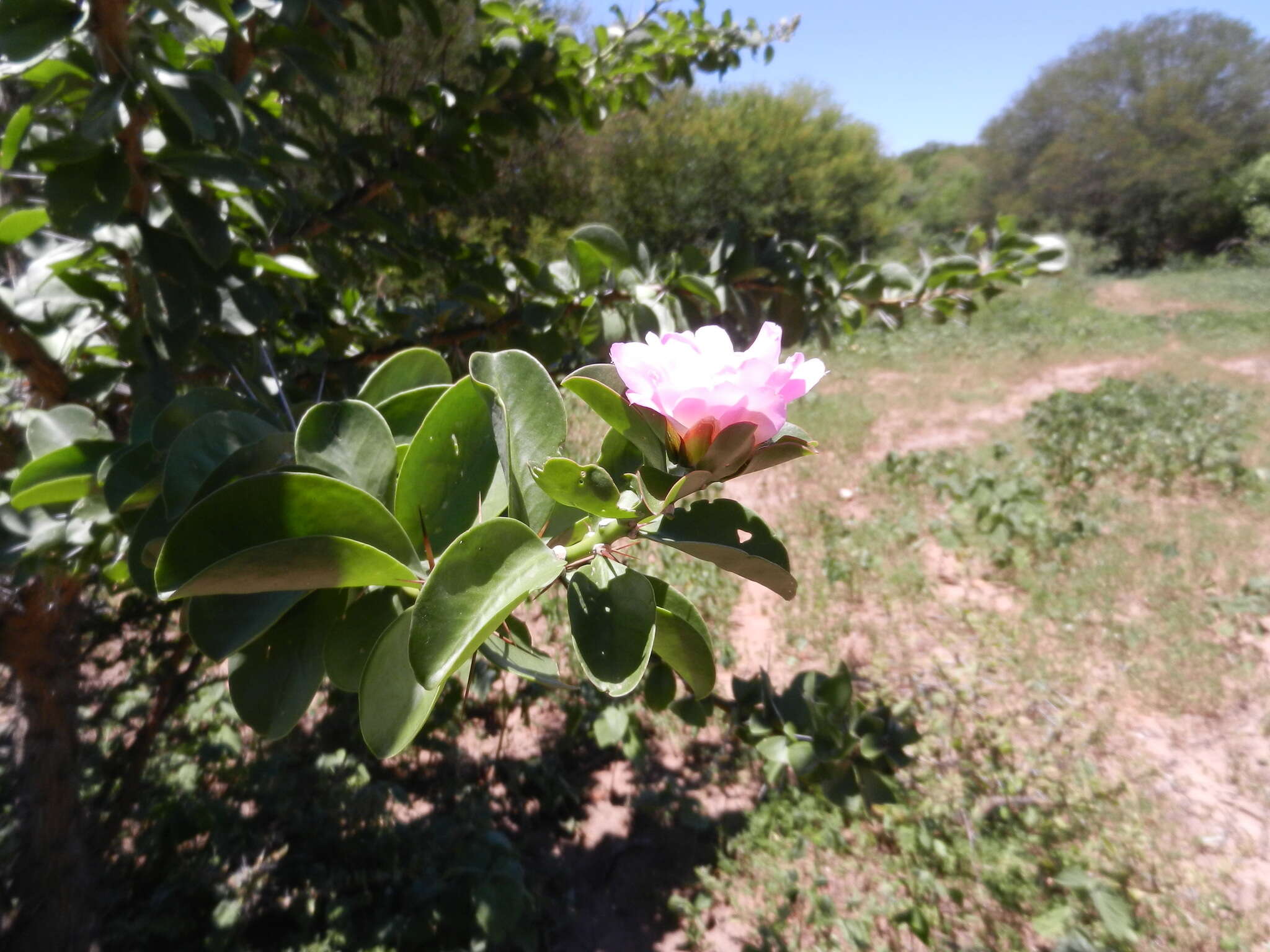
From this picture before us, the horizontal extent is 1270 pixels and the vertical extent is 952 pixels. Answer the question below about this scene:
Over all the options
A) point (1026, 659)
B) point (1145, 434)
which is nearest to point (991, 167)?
point (1145, 434)

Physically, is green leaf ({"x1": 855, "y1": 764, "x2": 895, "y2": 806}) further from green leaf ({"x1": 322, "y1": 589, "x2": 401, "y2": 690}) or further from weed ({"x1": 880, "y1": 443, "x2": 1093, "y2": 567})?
weed ({"x1": 880, "y1": 443, "x2": 1093, "y2": 567})

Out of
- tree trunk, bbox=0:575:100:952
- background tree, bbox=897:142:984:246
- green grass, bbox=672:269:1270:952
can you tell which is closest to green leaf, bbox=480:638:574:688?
tree trunk, bbox=0:575:100:952

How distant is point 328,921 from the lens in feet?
5.21

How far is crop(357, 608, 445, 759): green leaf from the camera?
1.41ft

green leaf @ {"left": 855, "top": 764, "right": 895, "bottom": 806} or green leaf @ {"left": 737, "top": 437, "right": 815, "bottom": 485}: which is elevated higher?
green leaf @ {"left": 737, "top": 437, "right": 815, "bottom": 485}

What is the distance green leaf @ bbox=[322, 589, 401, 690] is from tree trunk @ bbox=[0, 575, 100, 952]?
0.88 meters

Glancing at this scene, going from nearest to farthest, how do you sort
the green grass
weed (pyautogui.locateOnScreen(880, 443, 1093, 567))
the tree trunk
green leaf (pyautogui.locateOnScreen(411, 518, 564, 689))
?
green leaf (pyautogui.locateOnScreen(411, 518, 564, 689)) < the tree trunk < the green grass < weed (pyautogui.locateOnScreen(880, 443, 1093, 567))

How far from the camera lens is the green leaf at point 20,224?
82 cm

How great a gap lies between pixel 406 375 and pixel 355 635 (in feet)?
0.73

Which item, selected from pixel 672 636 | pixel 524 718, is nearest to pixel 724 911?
pixel 524 718

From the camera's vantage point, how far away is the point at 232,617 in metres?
0.45

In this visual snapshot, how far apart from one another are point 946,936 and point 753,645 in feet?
4.09

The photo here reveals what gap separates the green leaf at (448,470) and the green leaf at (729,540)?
13 cm

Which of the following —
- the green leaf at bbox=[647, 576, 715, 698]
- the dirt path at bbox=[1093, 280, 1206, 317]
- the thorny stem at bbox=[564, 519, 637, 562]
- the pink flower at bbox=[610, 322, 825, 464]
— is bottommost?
the dirt path at bbox=[1093, 280, 1206, 317]
